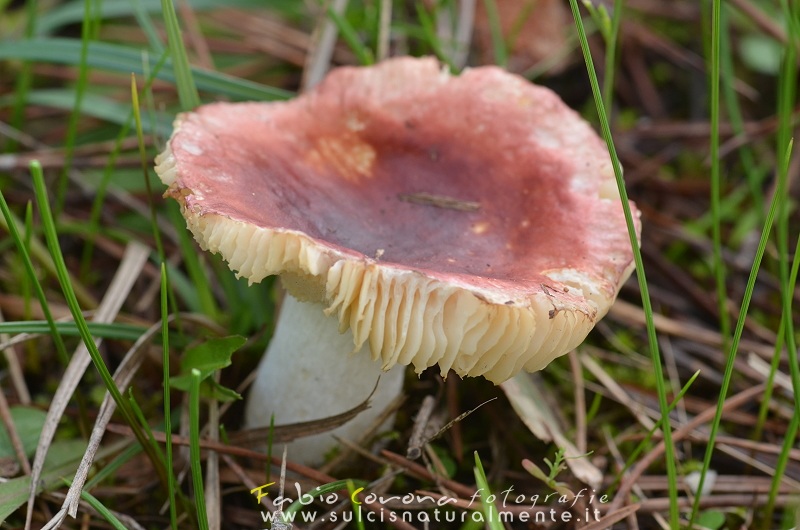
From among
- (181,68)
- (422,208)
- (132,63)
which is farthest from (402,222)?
(132,63)

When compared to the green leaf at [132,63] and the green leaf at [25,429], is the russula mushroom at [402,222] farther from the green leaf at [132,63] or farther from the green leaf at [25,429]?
the green leaf at [25,429]

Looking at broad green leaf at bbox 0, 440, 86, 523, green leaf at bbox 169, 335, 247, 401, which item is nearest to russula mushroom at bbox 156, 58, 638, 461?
green leaf at bbox 169, 335, 247, 401

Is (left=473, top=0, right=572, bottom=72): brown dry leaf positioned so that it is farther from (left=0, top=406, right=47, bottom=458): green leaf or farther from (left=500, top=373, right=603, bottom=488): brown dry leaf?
(left=0, top=406, right=47, bottom=458): green leaf

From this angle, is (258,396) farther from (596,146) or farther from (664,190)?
(664,190)

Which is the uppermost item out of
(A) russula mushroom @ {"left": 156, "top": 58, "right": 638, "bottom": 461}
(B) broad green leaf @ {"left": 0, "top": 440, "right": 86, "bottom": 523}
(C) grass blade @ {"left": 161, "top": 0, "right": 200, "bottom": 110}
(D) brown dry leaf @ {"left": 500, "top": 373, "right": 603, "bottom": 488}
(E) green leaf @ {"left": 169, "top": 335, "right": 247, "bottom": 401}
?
(C) grass blade @ {"left": 161, "top": 0, "right": 200, "bottom": 110}

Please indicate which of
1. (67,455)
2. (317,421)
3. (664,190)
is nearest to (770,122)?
(664,190)

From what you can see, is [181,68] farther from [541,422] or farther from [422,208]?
[541,422]
